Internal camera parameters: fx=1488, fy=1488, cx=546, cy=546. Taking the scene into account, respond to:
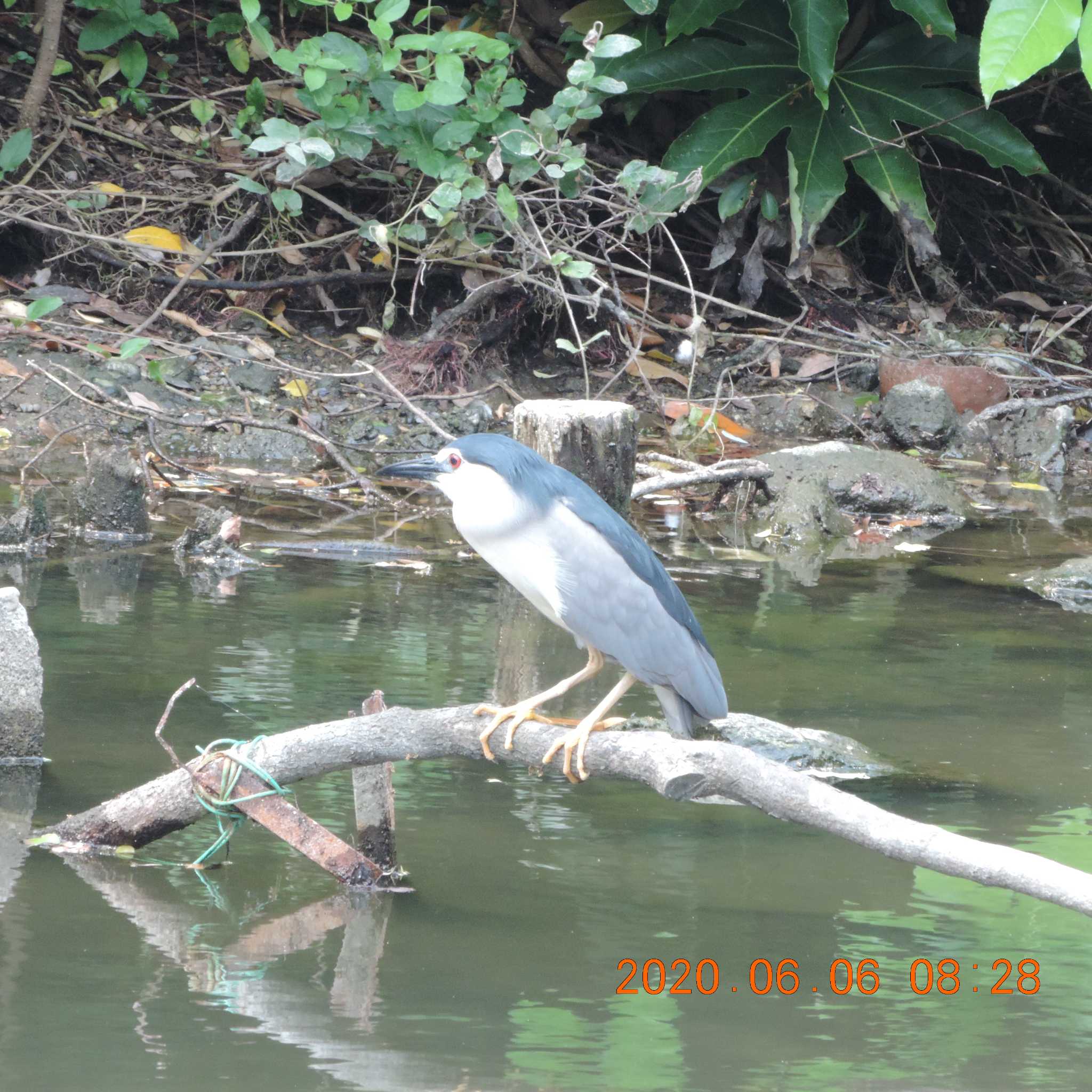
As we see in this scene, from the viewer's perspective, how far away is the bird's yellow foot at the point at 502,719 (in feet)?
9.82

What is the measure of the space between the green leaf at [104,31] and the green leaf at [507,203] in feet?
11.7

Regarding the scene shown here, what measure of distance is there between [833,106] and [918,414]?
88.2 inches

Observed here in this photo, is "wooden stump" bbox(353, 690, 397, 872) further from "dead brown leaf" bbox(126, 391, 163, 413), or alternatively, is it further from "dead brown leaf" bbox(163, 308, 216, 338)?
"dead brown leaf" bbox(163, 308, 216, 338)

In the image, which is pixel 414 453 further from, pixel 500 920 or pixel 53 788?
pixel 500 920

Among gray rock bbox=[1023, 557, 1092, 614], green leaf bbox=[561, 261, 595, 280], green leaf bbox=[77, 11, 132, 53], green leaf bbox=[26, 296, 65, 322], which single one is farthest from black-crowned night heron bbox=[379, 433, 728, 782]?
green leaf bbox=[77, 11, 132, 53]

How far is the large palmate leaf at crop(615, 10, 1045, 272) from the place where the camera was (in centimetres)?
974

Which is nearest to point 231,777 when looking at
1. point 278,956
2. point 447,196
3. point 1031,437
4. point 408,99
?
point 278,956

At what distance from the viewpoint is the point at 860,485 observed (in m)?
7.96

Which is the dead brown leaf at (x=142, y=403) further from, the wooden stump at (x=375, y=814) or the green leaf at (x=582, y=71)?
the wooden stump at (x=375, y=814)

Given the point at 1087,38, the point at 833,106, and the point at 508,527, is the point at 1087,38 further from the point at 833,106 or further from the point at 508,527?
the point at 833,106

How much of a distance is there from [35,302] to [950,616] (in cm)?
411

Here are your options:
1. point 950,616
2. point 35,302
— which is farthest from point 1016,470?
point 35,302

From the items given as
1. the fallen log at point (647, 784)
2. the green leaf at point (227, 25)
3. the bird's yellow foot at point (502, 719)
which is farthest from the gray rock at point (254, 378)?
the bird's yellow foot at point (502, 719)

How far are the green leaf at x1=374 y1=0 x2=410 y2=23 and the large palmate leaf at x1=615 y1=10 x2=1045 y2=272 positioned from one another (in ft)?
8.74
